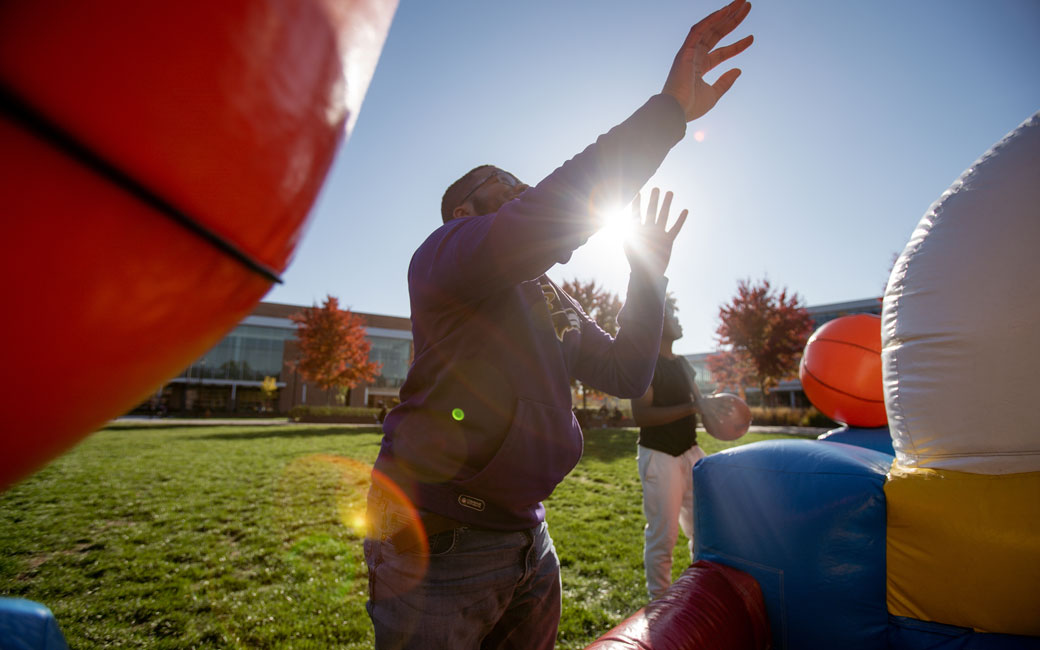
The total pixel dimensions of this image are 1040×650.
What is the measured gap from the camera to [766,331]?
24.7 meters

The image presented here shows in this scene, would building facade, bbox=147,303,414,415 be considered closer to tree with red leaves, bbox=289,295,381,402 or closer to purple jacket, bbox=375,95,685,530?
tree with red leaves, bbox=289,295,381,402

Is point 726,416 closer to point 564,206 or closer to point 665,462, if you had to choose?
point 665,462

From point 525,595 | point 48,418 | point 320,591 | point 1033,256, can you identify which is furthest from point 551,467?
point 320,591

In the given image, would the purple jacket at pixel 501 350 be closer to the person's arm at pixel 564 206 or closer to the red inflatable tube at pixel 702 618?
the person's arm at pixel 564 206

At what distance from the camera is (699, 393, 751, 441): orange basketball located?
371 centimetres

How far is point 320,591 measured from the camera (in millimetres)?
4078

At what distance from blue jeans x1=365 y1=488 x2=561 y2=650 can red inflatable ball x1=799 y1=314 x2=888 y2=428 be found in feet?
12.2

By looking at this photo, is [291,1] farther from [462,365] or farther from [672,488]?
[672,488]

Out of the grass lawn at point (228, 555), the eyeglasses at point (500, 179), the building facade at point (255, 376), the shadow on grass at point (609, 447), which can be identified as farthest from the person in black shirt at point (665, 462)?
the building facade at point (255, 376)

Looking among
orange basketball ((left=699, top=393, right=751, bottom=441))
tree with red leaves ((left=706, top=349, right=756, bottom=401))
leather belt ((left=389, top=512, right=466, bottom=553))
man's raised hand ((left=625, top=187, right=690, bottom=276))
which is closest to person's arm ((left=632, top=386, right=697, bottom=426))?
orange basketball ((left=699, top=393, right=751, bottom=441))

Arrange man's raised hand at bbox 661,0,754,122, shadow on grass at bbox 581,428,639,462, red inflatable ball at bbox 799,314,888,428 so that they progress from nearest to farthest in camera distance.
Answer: man's raised hand at bbox 661,0,754,122 → red inflatable ball at bbox 799,314,888,428 → shadow on grass at bbox 581,428,639,462

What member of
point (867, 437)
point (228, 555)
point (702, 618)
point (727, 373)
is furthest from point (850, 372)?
point (727, 373)

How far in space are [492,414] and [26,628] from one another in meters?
1.30

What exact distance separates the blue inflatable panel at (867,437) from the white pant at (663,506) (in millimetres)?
1108
